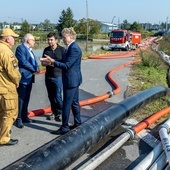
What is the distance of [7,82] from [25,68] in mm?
919

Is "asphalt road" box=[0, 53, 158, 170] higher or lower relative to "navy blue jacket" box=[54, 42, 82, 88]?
lower

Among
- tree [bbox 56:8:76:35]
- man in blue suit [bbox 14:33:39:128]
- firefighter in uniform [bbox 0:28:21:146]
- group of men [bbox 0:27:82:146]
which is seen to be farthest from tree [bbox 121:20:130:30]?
firefighter in uniform [bbox 0:28:21:146]

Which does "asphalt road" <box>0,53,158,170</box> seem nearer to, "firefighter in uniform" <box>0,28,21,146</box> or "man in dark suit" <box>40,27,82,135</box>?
"firefighter in uniform" <box>0,28,21,146</box>

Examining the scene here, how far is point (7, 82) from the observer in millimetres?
4453

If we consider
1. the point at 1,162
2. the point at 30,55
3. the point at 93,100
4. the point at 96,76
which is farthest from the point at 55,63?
the point at 96,76

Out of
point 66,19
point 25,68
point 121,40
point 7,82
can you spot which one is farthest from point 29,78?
point 66,19

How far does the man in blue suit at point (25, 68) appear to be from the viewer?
5242 mm

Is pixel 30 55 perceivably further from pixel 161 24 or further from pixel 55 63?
pixel 161 24

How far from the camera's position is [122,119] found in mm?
5312

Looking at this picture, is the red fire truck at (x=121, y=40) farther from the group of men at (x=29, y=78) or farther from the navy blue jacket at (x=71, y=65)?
the navy blue jacket at (x=71, y=65)

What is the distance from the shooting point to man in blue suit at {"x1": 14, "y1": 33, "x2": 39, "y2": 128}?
17.2 ft

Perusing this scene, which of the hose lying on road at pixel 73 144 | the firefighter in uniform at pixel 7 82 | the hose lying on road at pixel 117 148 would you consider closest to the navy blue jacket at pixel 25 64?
the firefighter in uniform at pixel 7 82

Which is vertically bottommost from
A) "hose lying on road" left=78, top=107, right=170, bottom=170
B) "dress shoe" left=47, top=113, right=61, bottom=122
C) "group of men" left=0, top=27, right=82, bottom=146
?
"dress shoe" left=47, top=113, right=61, bottom=122

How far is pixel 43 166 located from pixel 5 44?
2.05 m
